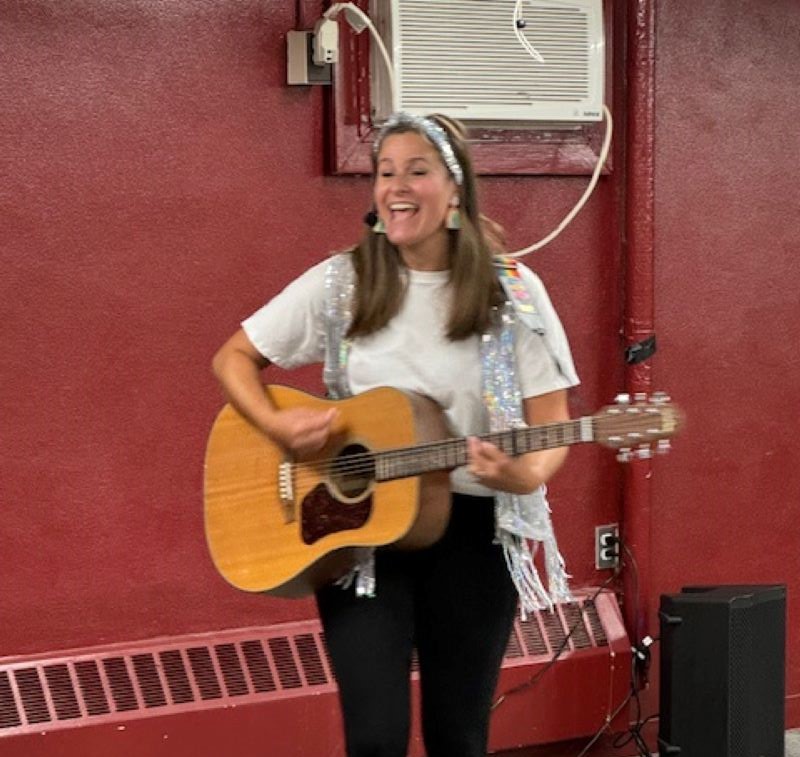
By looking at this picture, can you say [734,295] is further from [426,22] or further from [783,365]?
[426,22]

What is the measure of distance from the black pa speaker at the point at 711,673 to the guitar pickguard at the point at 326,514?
1.25m

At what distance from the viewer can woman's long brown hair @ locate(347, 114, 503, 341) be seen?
241 centimetres

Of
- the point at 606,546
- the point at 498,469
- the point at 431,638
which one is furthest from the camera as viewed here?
the point at 606,546

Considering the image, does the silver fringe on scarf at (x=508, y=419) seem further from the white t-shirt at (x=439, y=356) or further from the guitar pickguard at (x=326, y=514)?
the guitar pickguard at (x=326, y=514)

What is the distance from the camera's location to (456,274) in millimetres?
2449

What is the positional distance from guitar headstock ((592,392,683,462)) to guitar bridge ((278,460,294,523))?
1.80 ft

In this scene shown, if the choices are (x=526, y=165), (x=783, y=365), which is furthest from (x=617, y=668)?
(x=526, y=165)

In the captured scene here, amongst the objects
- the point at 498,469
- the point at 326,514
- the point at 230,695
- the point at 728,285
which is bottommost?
the point at 230,695

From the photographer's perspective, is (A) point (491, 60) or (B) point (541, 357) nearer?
(B) point (541, 357)

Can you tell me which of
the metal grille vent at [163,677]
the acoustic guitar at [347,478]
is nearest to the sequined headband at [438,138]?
the acoustic guitar at [347,478]

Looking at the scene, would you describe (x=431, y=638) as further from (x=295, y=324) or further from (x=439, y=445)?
(x=295, y=324)

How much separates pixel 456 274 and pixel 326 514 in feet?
1.52

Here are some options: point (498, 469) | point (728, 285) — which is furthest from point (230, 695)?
point (728, 285)

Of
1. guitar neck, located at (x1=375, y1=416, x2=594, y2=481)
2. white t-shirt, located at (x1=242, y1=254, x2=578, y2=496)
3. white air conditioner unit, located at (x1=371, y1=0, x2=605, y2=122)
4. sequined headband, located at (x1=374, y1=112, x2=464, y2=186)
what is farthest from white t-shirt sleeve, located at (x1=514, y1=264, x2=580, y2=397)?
white air conditioner unit, located at (x1=371, y1=0, x2=605, y2=122)
